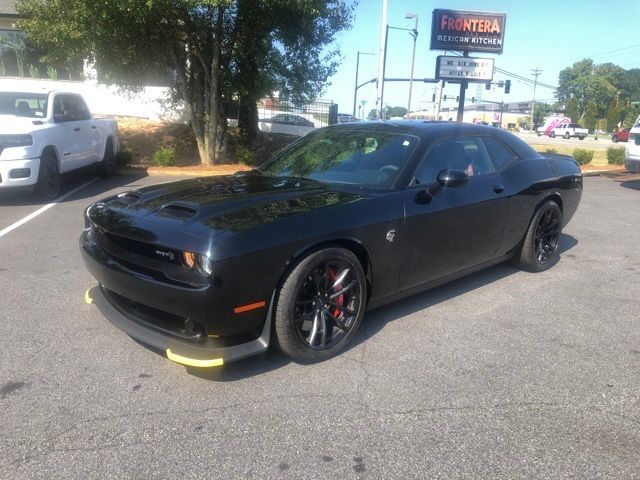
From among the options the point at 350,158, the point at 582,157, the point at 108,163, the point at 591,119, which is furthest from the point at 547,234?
the point at 591,119

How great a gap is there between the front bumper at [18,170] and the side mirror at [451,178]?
21.7 ft

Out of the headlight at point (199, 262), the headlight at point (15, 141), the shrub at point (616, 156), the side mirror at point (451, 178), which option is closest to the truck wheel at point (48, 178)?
the headlight at point (15, 141)

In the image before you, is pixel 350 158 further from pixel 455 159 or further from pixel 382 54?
pixel 382 54

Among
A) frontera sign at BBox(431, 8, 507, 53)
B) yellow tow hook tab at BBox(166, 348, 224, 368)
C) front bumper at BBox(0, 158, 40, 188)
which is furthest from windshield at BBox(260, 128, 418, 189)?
frontera sign at BBox(431, 8, 507, 53)

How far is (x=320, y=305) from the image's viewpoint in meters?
3.44

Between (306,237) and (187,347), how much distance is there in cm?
91

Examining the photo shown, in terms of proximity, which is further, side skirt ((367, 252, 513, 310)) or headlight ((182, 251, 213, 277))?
side skirt ((367, 252, 513, 310))

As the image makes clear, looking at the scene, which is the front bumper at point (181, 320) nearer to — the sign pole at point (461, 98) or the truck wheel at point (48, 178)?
the truck wheel at point (48, 178)

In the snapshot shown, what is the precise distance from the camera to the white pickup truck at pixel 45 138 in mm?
8086

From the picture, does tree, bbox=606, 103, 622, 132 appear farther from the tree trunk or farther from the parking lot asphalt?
the parking lot asphalt

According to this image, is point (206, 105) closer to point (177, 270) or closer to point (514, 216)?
point (514, 216)

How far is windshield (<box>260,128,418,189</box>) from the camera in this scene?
415 centimetres

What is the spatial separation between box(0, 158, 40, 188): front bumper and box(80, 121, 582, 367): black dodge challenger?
198 inches

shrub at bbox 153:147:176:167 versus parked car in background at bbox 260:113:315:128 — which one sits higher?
parked car in background at bbox 260:113:315:128
